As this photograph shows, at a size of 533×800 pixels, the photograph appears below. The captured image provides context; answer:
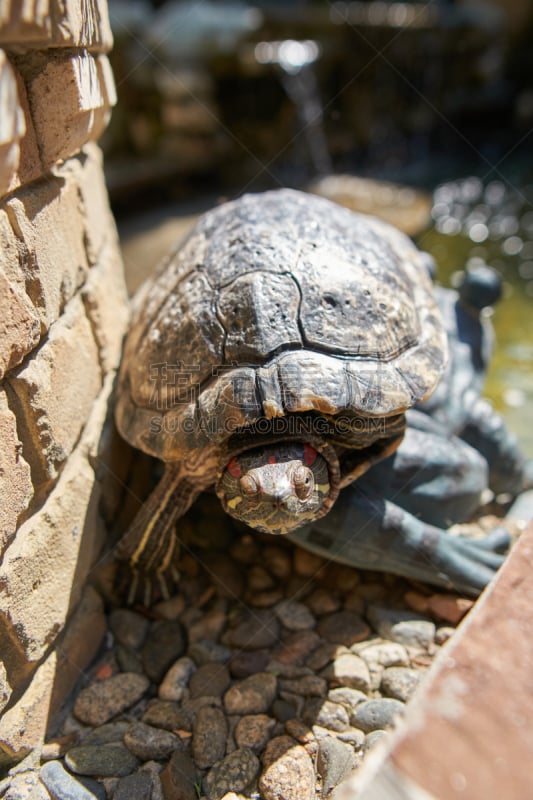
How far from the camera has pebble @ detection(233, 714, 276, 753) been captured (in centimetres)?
207

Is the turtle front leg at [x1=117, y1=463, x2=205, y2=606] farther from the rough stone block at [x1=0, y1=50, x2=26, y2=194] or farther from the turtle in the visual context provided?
the rough stone block at [x1=0, y1=50, x2=26, y2=194]

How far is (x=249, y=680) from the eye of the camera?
2.29 metres

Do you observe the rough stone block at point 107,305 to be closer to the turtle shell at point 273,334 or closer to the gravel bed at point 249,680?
the turtle shell at point 273,334

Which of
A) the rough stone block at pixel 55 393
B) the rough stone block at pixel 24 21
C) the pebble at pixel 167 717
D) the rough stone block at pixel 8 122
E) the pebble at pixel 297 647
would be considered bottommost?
the pebble at pixel 167 717

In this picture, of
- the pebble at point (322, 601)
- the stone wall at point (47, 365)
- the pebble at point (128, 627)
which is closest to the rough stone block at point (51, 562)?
the stone wall at point (47, 365)

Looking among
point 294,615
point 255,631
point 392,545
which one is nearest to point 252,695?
point 255,631

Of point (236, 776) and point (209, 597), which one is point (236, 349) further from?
point (236, 776)

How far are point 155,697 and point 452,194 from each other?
7182mm

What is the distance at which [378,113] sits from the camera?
350 inches

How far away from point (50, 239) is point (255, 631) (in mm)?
1692

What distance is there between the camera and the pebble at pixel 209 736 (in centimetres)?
203

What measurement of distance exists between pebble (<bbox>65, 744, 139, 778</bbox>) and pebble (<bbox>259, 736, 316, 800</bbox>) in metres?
0.44

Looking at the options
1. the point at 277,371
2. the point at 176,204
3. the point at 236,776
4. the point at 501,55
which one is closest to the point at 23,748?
the point at 236,776

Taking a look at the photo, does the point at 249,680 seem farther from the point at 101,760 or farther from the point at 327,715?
the point at 101,760
